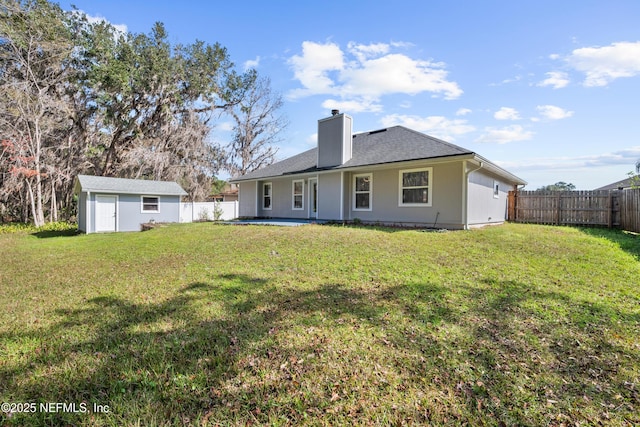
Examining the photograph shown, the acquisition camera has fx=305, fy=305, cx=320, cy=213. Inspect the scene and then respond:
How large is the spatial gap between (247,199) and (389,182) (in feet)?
31.8

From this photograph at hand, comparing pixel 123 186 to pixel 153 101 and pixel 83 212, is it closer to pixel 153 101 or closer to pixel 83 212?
pixel 83 212

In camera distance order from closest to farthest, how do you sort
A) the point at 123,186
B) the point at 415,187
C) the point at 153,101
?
1. the point at 415,187
2. the point at 123,186
3. the point at 153,101

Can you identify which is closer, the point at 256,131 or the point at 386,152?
the point at 386,152

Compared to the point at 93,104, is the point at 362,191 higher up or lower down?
lower down

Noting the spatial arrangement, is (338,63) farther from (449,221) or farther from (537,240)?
(537,240)

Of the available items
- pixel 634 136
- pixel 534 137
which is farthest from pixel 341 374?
pixel 634 136

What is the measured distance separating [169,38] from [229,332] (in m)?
26.0

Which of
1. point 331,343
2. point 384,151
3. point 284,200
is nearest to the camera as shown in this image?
point 331,343

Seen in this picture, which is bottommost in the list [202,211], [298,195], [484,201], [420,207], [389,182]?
[202,211]

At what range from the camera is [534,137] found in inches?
574

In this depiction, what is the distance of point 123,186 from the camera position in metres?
17.4

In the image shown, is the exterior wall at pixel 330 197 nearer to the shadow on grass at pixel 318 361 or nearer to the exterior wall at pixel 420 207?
the exterior wall at pixel 420 207

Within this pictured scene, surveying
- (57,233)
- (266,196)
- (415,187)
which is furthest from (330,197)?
(57,233)

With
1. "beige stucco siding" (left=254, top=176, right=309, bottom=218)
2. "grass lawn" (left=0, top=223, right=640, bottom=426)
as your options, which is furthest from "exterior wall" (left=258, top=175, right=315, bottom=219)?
"grass lawn" (left=0, top=223, right=640, bottom=426)
